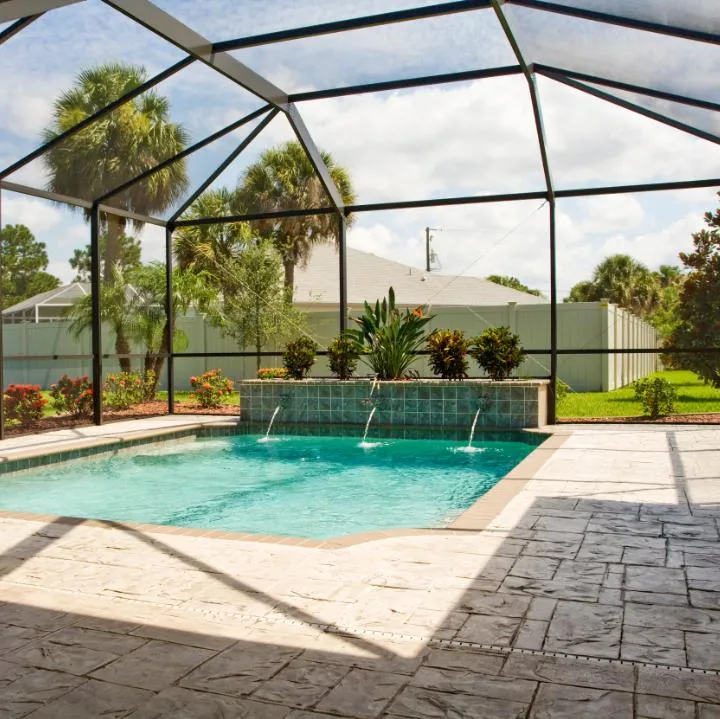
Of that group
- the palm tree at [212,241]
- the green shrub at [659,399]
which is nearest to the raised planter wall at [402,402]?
the green shrub at [659,399]

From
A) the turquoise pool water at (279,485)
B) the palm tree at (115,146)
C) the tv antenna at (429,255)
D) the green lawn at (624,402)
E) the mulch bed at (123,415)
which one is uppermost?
the tv antenna at (429,255)

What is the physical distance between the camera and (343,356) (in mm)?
10891

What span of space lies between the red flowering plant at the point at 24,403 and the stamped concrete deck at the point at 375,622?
4919 mm

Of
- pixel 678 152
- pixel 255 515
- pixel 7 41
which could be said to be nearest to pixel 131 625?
pixel 255 515

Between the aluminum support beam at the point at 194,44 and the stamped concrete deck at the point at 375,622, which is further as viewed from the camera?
the aluminum support beam at the point at 194,44

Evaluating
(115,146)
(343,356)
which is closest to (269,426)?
(343,356)

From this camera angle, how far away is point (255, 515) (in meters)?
6.19

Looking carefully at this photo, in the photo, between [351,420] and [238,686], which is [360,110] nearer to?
[351,420]

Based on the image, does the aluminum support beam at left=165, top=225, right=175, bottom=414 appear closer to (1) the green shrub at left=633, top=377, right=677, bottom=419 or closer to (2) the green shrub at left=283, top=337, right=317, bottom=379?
(2) the green shrub at left=283, top=337, right=317, bottom=379

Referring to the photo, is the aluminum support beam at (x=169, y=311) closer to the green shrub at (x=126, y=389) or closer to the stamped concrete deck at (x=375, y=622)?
the green shrub at (x=126, y=389)

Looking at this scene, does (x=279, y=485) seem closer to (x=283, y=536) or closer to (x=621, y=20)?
(x=283, y=536)

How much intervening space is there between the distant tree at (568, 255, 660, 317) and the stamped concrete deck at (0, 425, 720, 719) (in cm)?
2336

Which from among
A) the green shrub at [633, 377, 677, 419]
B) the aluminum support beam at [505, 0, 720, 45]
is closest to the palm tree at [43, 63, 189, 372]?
the aluminum support beam at [505, 0, 720, 45]

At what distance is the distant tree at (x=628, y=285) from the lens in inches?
1046
